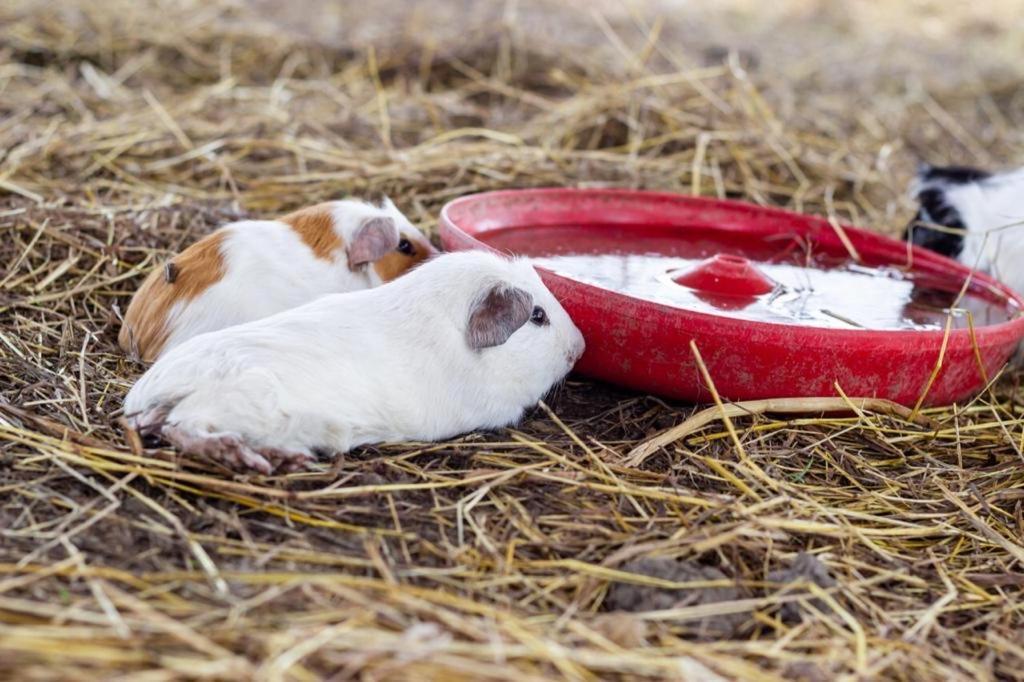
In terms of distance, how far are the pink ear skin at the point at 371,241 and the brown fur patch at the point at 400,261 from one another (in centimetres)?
7

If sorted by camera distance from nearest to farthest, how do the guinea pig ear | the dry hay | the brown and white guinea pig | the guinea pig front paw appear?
the dry hay, the guinea pig front paw, the guinea pig ear, the brown and white guinea pig

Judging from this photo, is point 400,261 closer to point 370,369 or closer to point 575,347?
point 575,347

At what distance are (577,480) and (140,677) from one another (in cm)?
115

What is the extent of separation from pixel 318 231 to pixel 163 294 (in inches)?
20.0

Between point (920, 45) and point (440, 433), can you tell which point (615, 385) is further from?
point (920, 45)

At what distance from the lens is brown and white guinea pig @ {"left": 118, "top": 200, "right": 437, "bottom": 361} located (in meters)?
2.97

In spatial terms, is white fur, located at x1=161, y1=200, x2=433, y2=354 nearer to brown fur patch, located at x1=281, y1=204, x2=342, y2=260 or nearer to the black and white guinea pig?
brown fur patch, located at x1=281, y1=204, x2=342, y2=260

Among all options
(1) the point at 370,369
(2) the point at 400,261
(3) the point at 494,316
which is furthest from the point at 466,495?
(2) the point at 400,261

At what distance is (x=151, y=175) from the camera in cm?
443

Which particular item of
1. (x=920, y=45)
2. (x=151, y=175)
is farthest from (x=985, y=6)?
(x=151, y=175)

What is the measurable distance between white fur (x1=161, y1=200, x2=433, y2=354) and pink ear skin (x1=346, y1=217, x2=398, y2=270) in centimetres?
3

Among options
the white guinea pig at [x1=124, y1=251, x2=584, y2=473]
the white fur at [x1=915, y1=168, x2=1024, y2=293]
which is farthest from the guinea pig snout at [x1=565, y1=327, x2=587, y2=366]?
the white fur at [x1=915, y1=168, x2=1024, y2=293]

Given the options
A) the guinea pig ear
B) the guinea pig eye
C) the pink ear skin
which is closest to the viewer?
the guinea pig ear

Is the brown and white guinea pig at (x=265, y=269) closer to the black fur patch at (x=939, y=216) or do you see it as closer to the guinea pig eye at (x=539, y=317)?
the guinea pig eye at (x=539, y=317)
